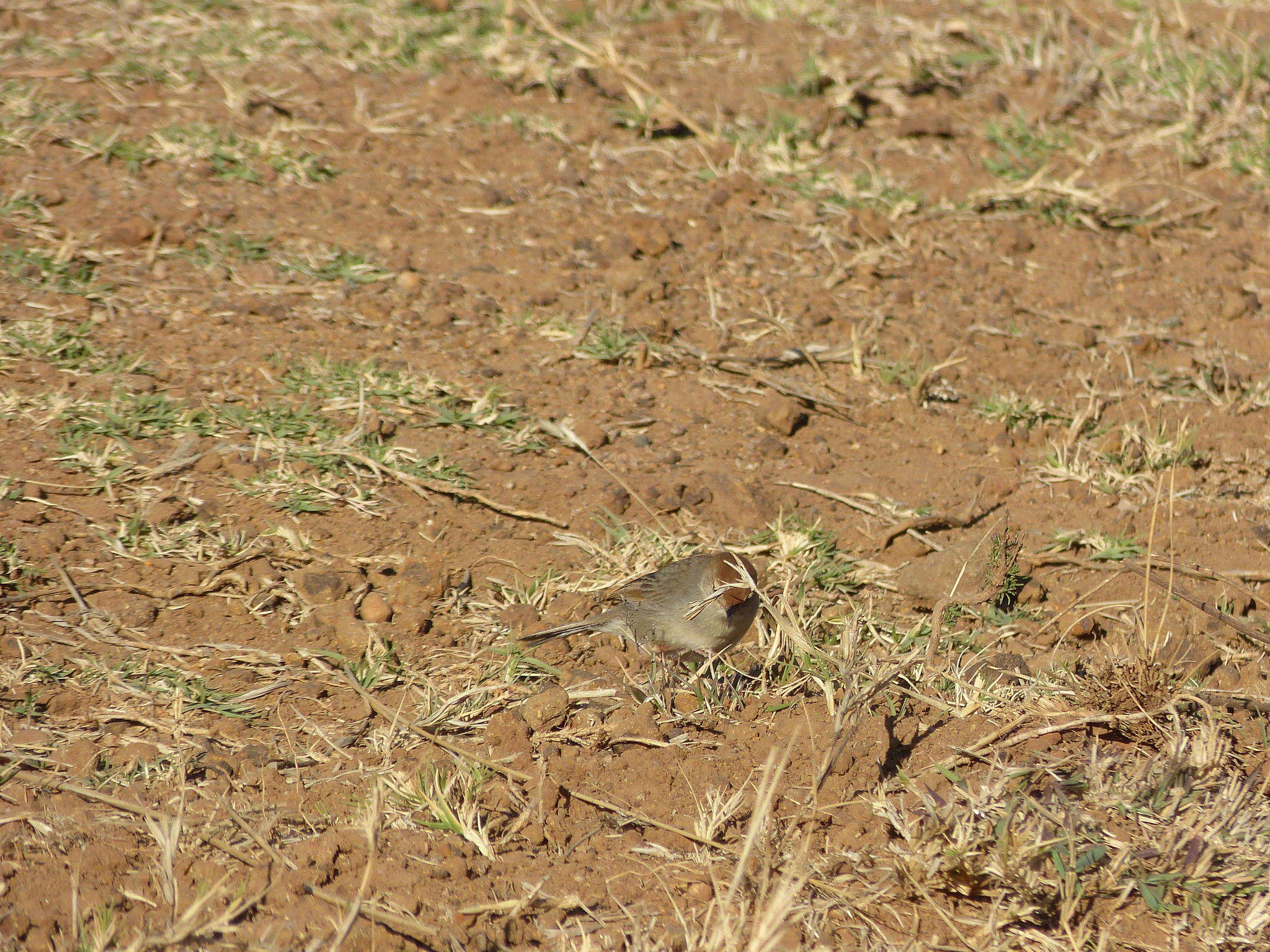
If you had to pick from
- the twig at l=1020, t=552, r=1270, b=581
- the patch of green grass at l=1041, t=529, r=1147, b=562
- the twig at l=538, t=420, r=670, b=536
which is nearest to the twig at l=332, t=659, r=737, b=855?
the twig at l=538, t=420, r=670, b=536

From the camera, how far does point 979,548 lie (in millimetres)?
4508

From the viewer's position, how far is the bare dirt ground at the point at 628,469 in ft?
10.5

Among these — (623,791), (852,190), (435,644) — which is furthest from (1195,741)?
(852,190)

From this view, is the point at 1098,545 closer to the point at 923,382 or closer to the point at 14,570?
the point at 923,382

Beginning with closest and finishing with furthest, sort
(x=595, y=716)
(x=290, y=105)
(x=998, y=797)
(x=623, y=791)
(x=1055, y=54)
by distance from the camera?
(x=998, y=797), (x=623, y=791), (x=595, y=716), (x=290, y=105), (x=1055, y=54)

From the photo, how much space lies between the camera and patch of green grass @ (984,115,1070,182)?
7000 mm

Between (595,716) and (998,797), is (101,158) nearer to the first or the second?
(595,716)

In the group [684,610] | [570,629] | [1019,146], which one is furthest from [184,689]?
[1019,146]

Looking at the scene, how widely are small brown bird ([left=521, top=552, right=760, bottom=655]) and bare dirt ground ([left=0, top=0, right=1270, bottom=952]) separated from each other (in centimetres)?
13

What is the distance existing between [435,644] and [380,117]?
154 inches

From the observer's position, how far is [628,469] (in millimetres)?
5059

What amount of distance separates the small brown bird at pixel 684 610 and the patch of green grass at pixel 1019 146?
12.2 feet

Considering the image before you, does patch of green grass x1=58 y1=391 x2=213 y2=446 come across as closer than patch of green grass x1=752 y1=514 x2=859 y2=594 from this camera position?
No

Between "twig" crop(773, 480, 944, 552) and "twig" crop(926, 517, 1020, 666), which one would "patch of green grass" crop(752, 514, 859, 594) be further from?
"twig" crop(926, 517, 1020, 666)
